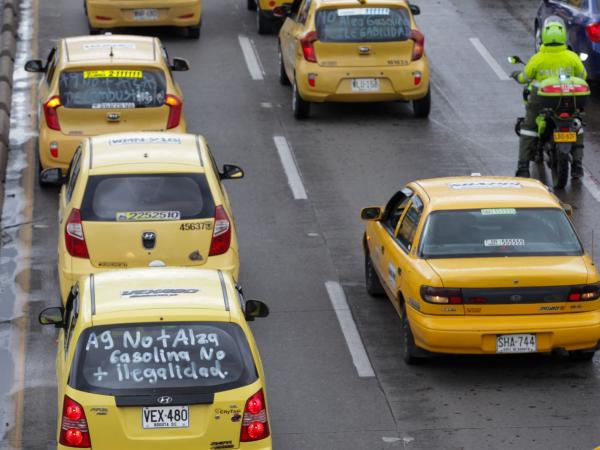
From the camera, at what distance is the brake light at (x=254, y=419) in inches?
396

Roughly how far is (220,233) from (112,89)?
4949mm

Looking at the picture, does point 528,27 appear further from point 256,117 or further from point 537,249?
point 537,249

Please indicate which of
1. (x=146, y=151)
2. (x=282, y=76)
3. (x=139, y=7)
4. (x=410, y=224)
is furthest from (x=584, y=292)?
(x=139, y=7)

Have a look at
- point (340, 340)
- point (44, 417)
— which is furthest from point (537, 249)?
point (44, 417)

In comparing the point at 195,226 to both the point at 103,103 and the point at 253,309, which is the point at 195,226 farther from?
the point at 103,103

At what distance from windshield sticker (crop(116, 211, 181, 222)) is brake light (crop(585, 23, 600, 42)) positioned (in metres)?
11.0

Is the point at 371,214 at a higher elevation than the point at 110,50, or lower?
higher

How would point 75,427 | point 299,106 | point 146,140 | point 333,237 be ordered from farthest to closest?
1. point 299,106
2. point 333,237
3. point 146,140
4. point 75,427

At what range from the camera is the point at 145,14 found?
27406mm

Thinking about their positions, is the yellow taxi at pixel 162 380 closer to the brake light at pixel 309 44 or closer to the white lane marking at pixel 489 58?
the brake light at pixel 309 44

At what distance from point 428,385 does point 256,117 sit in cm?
1045

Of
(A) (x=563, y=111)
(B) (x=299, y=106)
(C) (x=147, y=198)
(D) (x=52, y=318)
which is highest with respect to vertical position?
(D) (x=52, y=318)

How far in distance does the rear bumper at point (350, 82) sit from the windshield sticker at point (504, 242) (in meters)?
9.25

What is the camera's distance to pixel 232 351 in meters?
10.2
